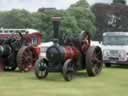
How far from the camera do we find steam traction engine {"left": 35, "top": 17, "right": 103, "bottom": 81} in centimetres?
1691

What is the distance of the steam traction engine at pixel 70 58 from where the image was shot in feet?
55.5

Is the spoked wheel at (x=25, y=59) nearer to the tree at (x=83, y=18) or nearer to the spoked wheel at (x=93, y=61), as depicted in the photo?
the spoked wheel at (x=93, y=61)

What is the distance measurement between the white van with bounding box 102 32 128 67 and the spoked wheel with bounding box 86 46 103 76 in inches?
157

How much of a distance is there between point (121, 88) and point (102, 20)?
69.7m

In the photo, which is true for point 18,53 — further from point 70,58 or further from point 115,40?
point 115,40

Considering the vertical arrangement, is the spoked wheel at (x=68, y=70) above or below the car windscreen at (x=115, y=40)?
above

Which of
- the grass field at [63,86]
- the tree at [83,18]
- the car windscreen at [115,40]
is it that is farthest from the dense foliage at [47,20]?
the grass field at [63,86]

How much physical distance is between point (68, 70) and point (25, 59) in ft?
13.4

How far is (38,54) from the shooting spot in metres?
21.5

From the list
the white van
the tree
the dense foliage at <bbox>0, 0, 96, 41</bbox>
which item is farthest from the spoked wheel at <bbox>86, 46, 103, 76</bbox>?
the tree

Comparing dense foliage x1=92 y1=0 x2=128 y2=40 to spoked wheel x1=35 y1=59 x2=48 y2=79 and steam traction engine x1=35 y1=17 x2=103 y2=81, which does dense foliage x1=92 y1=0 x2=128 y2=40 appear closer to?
steam traction engine x1=35 y1=17 x2=103 y2=81

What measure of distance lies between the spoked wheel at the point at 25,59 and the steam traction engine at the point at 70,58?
266 centimetres

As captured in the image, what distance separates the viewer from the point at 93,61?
18.7m

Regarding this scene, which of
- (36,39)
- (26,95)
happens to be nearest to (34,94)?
(26,95)
